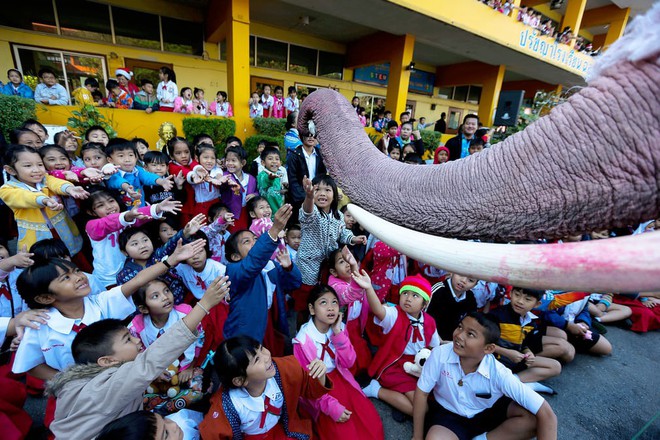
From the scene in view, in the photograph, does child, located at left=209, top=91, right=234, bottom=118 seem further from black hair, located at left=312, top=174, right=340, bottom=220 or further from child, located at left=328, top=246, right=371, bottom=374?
child, located at left=328, top=246, right=371, bottom=374

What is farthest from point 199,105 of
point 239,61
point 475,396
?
point 475,396

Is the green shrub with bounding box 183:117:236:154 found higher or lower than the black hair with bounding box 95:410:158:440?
higher

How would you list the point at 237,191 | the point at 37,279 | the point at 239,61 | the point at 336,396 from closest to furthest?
the point at 37,279 < the point at 336,396 < the point at 237,191 < the point at 239,61

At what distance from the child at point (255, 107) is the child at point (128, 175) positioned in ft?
18.5

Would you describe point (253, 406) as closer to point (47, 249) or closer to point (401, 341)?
point (401, 341)

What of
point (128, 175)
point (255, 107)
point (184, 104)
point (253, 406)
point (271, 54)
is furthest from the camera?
point (271, 54)

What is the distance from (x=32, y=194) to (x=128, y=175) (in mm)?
938

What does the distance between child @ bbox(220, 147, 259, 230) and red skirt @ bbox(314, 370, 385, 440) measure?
7.41 feet

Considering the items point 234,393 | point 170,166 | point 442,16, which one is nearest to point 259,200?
point 170,166

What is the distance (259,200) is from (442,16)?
896cm

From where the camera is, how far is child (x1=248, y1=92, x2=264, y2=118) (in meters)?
8.59

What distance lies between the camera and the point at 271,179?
4.23 m

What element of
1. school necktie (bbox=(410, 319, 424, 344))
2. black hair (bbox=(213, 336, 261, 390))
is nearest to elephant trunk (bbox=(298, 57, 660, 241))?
black hair (bbox=(213, 336, 261, 390))

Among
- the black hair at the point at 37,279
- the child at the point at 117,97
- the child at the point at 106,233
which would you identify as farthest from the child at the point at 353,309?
the child at the point at 117,97
